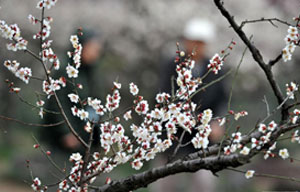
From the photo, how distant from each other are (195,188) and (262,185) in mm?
3615

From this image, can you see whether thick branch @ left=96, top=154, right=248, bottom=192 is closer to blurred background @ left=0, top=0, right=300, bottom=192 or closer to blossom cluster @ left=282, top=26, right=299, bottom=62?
blossom cluster @ left=282, top=26, right=299, bottom=62

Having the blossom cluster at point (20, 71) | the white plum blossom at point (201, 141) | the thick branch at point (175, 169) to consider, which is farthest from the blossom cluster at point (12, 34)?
the white plum blossom at point (201, 141)

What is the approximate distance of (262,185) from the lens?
894 centimetres

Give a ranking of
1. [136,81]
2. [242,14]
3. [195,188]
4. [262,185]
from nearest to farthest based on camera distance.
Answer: [195,188]
[262,185]
[136,81]
[242,14]

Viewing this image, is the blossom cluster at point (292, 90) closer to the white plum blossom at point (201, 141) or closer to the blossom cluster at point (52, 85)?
the white plum blossom at point (201, 141)

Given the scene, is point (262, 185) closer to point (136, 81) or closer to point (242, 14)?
point (136, 81)

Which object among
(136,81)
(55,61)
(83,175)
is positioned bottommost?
(83,175)

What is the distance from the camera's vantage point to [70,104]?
208 inches

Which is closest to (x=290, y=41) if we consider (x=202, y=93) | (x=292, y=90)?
(x=292, y=90)

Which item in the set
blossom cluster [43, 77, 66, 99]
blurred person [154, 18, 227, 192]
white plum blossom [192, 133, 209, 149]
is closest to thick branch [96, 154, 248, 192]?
white plum blossom [192, 133, 209, 149]

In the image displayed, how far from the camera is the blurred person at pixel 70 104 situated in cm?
535

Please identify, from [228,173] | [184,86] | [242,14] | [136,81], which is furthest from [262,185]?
[184,86]

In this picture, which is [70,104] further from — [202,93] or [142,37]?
[142,37]

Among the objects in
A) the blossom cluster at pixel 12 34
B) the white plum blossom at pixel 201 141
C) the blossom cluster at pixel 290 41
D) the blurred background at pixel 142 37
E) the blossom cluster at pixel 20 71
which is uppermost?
the blurred background at pixel 142 37
